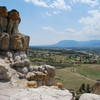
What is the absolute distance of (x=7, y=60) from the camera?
21438mm

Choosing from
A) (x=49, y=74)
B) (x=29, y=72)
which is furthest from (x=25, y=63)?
(x=49, y=74)

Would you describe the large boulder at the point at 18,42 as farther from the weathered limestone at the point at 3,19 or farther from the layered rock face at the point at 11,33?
the weathered limestone at the point at 3,19

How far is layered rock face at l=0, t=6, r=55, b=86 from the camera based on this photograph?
2103cm

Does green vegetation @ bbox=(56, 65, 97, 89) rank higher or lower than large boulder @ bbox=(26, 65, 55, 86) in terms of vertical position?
lower

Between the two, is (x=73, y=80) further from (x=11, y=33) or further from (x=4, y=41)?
(x=4, y=41)

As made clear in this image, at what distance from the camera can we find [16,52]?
75.2 feet

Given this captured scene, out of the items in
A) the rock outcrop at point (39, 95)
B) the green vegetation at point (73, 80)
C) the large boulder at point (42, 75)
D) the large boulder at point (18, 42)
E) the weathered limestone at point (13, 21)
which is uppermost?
the weathered limestone at point (13, 21)

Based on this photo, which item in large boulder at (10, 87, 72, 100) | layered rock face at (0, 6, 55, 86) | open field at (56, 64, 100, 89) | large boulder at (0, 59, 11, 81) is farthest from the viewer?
open field at (56, 64, 100, 89)

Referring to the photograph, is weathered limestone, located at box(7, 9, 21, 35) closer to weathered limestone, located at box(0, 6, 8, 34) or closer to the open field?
weathered limestone, located at box(0, 6, 8, 34)

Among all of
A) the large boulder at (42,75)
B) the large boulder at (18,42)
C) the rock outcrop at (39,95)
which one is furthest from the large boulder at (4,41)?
the rock outcrop at (39,95)

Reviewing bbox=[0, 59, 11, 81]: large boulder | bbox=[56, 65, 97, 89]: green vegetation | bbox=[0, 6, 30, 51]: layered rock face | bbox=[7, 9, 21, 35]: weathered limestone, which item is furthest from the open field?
bbox=[0, 59, 11, 81]: large boulder

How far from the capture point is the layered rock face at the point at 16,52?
2103cm

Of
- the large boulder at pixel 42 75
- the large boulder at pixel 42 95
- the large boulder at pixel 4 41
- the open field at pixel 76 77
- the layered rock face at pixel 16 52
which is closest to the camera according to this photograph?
the large boulder at pixel 42 95

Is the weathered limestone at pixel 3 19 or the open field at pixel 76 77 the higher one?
the weathered limestone at pixel 3 19
